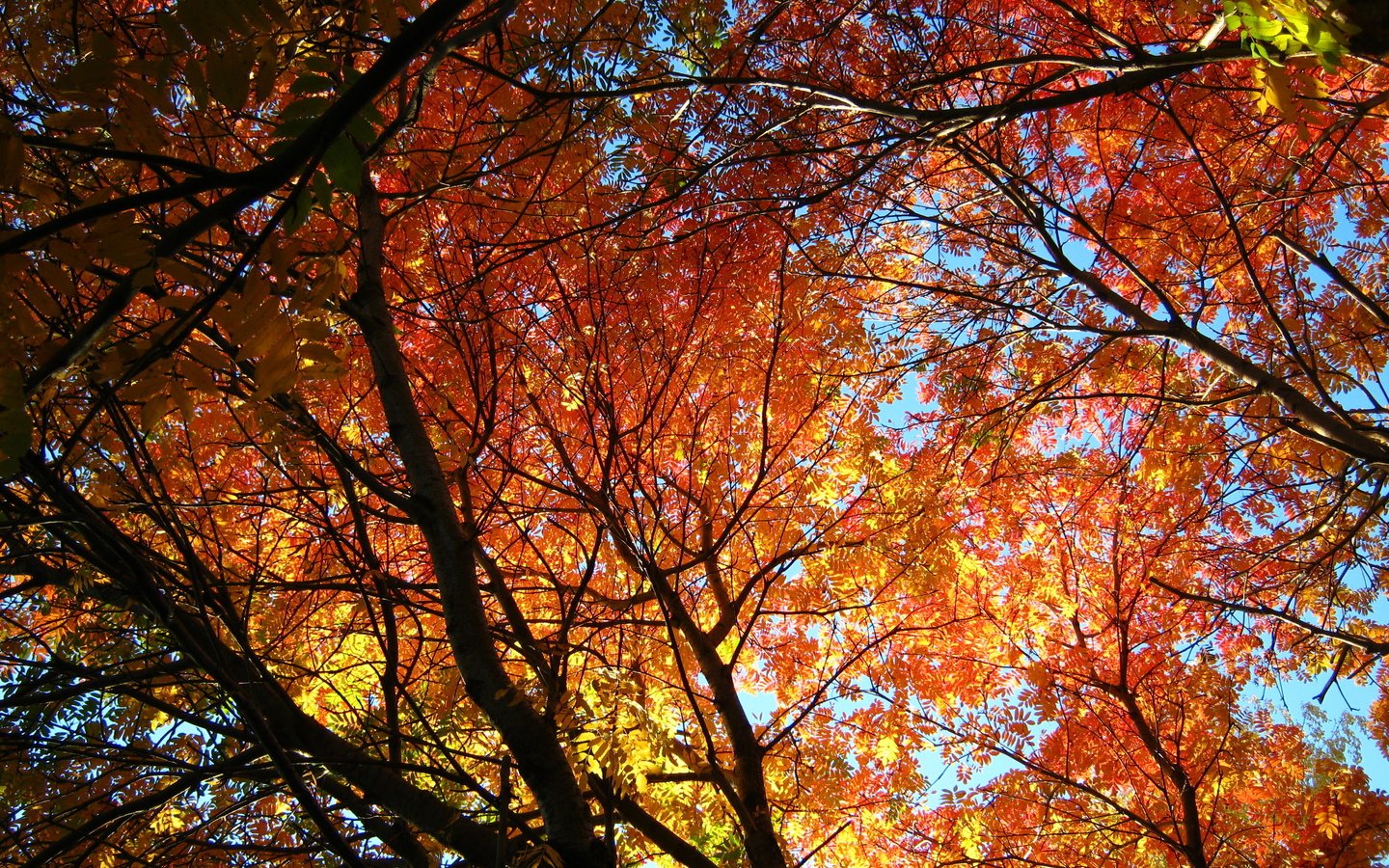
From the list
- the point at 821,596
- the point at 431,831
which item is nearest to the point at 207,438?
the point at 431,831

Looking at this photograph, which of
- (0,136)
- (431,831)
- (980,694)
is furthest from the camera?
(980,694)

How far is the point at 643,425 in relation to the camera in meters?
3.62

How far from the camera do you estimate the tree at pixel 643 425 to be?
1.94 meters

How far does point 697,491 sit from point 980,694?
3184 millimetres

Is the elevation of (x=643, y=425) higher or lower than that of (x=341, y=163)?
higher

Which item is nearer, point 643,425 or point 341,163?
point 341,163

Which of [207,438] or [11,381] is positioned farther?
[207,438]

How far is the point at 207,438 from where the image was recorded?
13.8 ft

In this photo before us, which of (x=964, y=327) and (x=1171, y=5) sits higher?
(x=1171, y=5)

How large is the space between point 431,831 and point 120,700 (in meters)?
2.16

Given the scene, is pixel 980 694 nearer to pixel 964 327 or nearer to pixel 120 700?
pixel 964 327

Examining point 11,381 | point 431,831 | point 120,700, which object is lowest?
point 431,831

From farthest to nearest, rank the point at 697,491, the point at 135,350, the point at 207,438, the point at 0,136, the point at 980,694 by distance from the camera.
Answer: the point at 980,694 < the point at 697,491 < the point at 207,438 < the point at 135,350 < the point at 0,136

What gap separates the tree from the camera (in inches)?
76.4
